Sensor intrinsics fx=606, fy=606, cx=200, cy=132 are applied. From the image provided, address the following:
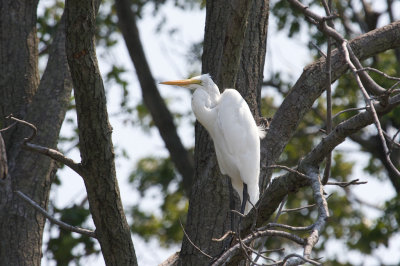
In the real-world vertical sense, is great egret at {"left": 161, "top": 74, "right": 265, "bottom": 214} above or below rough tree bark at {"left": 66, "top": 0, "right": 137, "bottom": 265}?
above

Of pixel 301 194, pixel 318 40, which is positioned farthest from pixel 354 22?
pixel 301 194

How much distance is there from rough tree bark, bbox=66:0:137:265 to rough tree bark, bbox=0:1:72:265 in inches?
39.8

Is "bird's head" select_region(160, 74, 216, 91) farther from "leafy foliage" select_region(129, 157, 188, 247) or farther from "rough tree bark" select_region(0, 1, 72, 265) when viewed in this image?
"leafy foliage" select_region(129, 157, 188, 247)

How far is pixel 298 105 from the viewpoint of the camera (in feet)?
11.6

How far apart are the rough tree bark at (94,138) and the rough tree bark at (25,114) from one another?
3.32 ft

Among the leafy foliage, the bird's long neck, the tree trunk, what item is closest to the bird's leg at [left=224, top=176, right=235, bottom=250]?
the tree trunk

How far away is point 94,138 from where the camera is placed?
296 centimetres

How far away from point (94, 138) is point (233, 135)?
4.34 feet

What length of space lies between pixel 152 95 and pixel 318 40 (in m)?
2.01

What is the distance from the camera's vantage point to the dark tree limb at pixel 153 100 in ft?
22.0

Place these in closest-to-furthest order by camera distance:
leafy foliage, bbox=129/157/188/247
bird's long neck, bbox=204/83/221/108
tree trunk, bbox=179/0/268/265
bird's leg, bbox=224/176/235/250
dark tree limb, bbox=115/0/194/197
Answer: tree trunk, bbox=179/0/268/265 → bird's leg, bbox=224/176/235/250 → bird's long neck, bbox=204/83/221/108 → dark tree limb, bbox=115/0/194/197 → leafy foliage, bbox=129/157/188/247

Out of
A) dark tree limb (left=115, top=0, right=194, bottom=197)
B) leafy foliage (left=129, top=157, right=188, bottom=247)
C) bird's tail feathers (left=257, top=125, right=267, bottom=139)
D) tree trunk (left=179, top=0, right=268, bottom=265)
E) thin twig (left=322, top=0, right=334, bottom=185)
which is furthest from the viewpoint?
leafy foliage (left=129, top=157, right=188, bottom=247)

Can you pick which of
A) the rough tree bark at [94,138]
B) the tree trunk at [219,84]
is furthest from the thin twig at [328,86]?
the rough tree bark at [94,138]

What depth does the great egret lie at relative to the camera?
3.95 meters
